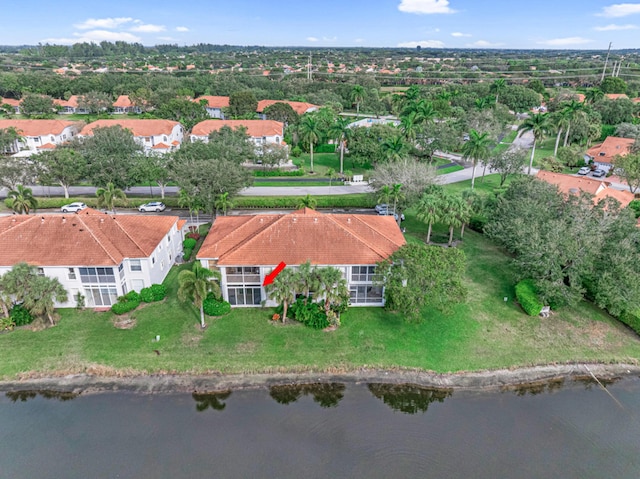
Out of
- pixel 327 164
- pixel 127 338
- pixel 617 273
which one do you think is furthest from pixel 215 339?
pixel 327 164

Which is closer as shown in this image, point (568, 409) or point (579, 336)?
point (568, 409)

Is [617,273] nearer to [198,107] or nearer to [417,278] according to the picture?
[417,278]

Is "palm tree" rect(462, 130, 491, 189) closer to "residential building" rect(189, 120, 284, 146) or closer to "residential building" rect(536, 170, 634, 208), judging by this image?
"residential building" rect(536, 170, 634, 208)

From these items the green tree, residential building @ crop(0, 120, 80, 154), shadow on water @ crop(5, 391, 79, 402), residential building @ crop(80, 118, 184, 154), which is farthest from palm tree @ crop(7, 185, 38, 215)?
residential building @ crop(0, 120, 80, 154)

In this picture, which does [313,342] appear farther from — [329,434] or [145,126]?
[145,126]

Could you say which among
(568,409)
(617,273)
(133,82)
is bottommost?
(568,409)

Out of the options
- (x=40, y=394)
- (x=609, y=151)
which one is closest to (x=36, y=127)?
(x=40, y=394)
